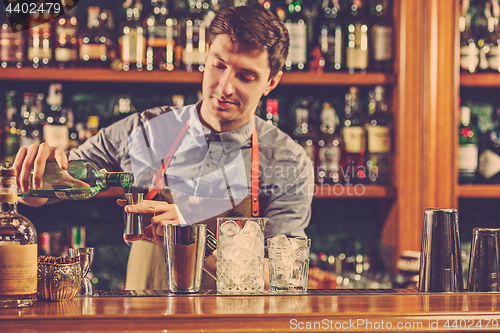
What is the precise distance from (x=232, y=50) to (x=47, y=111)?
2.92 feet

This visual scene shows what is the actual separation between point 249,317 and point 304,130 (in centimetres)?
Answer: 127

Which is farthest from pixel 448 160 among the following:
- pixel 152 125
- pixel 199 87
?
pixel 152 125

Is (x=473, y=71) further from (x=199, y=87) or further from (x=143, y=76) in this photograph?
(x=143, y=76)

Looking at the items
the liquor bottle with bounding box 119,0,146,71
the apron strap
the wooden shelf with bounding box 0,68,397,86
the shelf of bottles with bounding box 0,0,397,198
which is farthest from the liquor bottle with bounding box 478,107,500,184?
the liquor bottle with bounding box 119,0,146,71

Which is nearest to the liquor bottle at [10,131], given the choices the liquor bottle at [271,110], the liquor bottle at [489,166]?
the liquor bottle at [271,110]

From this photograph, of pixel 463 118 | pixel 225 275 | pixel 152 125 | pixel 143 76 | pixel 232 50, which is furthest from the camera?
pixel 463 118

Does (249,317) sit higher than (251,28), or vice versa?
(251,28)

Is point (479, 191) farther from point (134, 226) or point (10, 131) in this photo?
point (10, 131)

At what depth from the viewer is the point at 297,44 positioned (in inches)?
73.9

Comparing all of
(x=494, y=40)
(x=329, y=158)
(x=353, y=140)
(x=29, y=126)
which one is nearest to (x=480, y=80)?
(x=494, y=40)

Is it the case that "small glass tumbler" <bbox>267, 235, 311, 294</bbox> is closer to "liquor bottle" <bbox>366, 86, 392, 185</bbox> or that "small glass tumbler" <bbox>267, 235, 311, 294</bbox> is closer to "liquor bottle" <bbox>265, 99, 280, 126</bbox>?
"liquor bottle" <bbox>265, 99, 280, 126</bbox>

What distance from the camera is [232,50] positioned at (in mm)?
1421

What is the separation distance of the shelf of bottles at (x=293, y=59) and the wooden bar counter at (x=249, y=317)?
103 cm

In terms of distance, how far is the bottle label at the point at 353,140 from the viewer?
1920 millimetres
